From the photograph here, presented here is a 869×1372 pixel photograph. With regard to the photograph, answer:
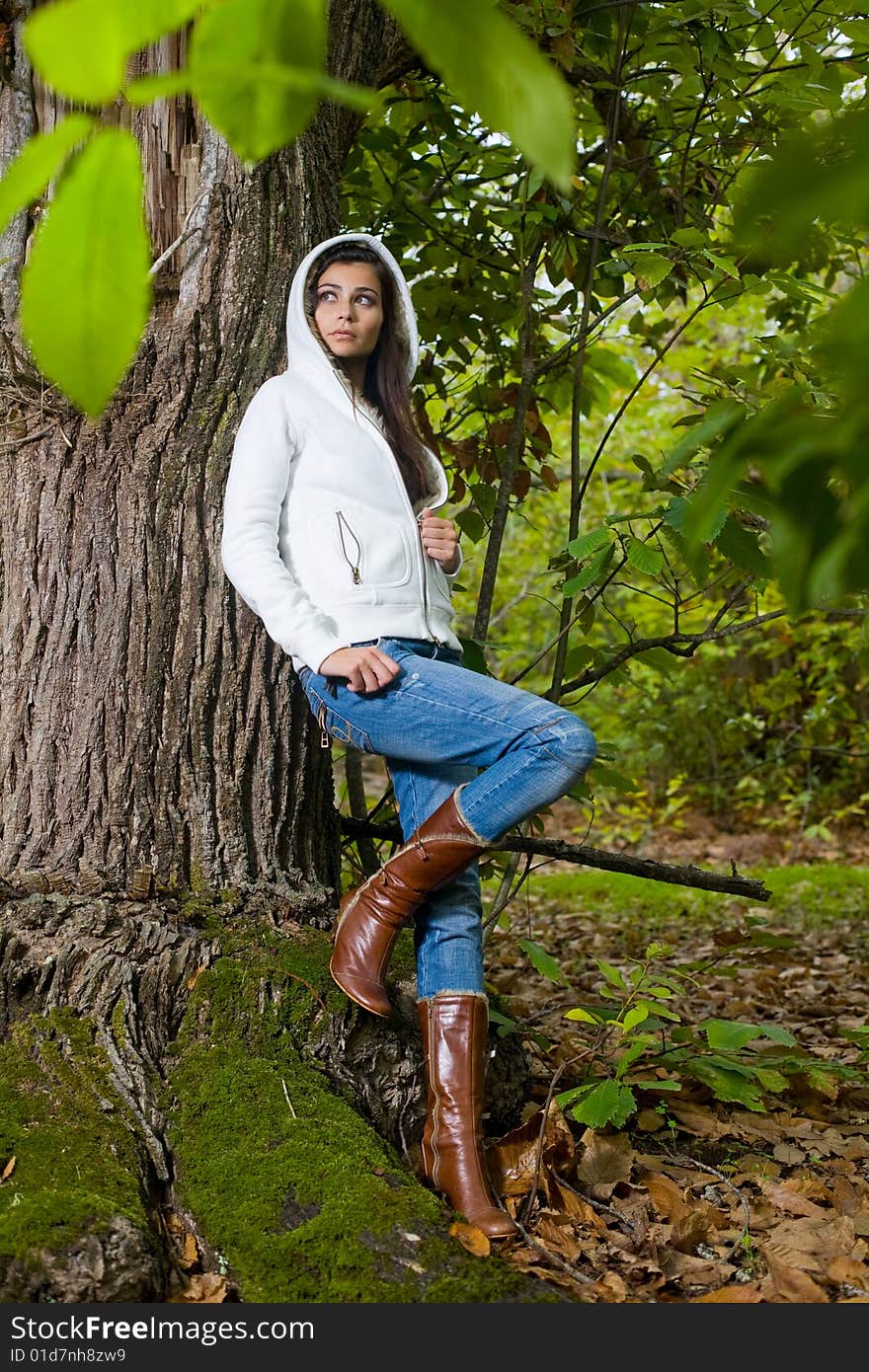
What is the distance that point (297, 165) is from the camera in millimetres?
2498

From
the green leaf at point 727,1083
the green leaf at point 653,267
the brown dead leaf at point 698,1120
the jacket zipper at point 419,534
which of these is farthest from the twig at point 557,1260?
the green leaf at point 653,267

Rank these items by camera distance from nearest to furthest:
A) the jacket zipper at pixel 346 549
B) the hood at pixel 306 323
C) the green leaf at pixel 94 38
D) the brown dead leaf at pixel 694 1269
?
the green leaf at pixel 94 38 → the brown dead leaf at pixel 694 1269 → the jacket zipper at pixel 346 549 → the hood at pixel 306 323

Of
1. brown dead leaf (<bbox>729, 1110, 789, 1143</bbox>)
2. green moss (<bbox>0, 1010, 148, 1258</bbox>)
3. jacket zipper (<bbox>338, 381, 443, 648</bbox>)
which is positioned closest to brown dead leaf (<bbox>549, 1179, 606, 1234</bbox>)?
brown dead leaf (<bbox>729, 1110, 789, 1143</bbox>)

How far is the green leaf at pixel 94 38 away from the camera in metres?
0.39

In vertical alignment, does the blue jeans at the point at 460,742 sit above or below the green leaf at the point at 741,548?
below

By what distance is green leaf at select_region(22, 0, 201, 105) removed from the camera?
0.39 m

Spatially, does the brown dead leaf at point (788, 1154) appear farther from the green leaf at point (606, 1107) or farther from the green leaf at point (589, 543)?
the green leaf at point (589, 543)

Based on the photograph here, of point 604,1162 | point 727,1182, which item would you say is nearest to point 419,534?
point 604,1162

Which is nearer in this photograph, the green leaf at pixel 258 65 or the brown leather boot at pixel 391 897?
the green leaf at pixel 258 65

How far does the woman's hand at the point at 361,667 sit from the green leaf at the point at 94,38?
1.64 metres

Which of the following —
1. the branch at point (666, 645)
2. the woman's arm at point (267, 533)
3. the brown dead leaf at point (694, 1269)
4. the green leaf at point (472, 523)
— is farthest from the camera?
the green leaf at point (472, 523)

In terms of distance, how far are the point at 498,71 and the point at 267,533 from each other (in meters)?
1.75

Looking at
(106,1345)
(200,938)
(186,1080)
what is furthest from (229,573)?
(106,1345)

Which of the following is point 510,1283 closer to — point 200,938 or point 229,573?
point 200,938
